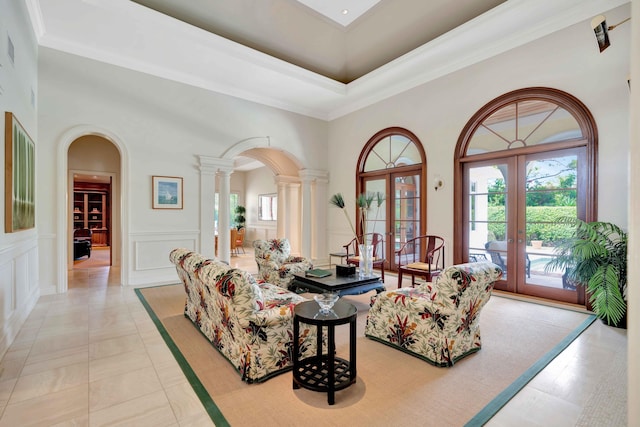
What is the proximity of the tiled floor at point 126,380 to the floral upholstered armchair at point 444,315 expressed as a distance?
1.80 feet

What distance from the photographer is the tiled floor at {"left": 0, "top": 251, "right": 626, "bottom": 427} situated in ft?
6.59

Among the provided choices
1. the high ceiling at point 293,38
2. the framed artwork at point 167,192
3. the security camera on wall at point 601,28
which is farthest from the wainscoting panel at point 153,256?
the security camera on wall at point 601,28

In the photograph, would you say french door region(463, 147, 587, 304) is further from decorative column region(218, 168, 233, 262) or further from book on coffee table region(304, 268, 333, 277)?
decorative column region(218, 168, 233, 262)

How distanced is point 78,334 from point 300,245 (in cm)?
502

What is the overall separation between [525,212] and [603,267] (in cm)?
136

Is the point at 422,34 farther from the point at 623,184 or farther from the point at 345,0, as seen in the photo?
the point at 623,184

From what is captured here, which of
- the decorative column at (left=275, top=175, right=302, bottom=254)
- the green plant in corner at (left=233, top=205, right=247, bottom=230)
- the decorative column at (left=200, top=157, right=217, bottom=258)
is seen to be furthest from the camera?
the green plant in corner at (left=233, top=205, right=247, bottom=230)

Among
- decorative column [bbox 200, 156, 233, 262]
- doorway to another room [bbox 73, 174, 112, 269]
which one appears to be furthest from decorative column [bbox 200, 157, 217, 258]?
doorway to another room [bbox 73, 174, 112, 269]

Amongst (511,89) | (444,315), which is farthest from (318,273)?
(511,89)

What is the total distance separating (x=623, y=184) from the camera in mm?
3779

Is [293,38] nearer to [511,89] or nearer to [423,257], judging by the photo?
[511,89]

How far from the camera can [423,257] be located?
19.2 ft

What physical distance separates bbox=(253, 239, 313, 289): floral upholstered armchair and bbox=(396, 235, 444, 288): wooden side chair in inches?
62.7

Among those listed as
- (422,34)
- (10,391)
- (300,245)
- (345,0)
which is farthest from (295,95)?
(10,391)
